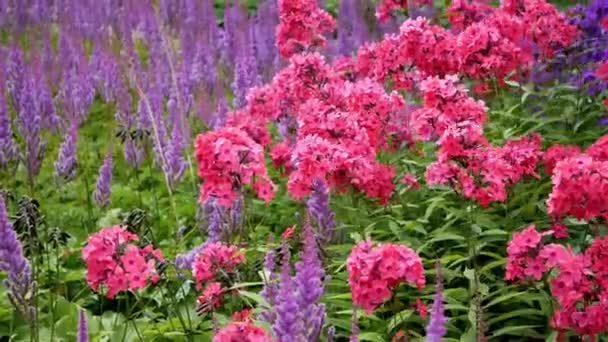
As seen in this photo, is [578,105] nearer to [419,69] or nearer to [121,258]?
[419,69]

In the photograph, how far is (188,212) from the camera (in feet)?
18.4

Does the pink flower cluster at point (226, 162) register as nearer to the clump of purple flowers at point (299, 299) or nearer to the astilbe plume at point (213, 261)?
the astilbe plume at point (213, 261)

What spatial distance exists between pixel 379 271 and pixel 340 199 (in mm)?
1872

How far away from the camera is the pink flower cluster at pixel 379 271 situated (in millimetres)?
2842

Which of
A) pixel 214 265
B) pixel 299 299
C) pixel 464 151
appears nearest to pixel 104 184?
pixel 214 265

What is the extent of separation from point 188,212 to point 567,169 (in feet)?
9.57

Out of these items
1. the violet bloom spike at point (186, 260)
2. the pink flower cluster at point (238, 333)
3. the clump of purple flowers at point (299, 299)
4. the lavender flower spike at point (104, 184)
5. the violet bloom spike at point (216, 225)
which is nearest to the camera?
the clump of purple flowers at point (299, 299)

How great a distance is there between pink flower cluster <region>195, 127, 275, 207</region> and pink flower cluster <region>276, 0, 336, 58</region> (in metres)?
1.80

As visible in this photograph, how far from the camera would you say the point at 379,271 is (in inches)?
112

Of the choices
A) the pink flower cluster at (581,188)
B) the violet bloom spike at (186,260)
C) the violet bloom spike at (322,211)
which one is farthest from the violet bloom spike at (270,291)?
the pink flower cluster at (581,188)

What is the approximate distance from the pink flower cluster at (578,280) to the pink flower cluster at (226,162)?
1056 millimetres

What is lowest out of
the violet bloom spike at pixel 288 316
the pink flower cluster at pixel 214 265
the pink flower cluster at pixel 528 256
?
the pink flower cluster at pixel 214 265

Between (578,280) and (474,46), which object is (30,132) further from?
(578,280)

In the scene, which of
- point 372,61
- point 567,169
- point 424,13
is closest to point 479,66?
point 372,61
